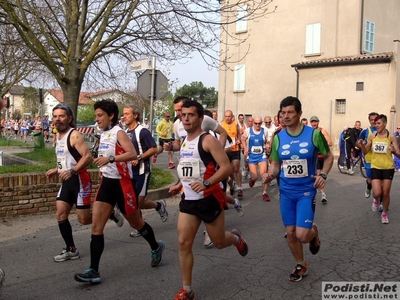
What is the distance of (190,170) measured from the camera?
13.5 ft

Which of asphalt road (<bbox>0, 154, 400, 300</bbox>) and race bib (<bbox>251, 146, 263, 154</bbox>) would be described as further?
race bib (<bbox>251, 146, 263, 154</bbox>)

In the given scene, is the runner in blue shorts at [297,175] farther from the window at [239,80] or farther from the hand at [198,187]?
the window at [239,80]

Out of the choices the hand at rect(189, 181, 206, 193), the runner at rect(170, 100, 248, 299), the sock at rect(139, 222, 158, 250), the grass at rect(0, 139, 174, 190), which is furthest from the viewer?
the grass at rect(0, 139, 174, 190)

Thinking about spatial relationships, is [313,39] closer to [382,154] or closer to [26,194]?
[382,154]

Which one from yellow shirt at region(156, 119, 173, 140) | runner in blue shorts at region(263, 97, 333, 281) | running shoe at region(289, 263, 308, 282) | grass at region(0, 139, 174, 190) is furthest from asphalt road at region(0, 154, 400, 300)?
yellow shirt at region(156, 119, 173, 140)

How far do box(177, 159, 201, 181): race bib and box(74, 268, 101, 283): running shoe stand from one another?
1345mm

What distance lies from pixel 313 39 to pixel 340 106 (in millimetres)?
4896

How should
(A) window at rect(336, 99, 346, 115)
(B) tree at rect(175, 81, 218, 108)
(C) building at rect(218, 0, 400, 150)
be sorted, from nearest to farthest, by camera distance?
(C) building at rect(218, 0, 400, 150) < (A) window at rect(336, 99, 346, 115) < (B) tree at rect(175, 81, 218, 108)

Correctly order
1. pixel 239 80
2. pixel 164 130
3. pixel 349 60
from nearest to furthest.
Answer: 1. pixel 164 130
2. pixel 349 60
3. pixel 239 80

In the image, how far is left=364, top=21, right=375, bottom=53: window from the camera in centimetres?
2700

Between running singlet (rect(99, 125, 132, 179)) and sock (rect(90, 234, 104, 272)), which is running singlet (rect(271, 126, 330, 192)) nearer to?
running singlet (rect(99, 125, 132, 179))

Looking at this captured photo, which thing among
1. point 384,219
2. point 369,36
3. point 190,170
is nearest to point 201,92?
point 369,36

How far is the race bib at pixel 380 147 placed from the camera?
750cm

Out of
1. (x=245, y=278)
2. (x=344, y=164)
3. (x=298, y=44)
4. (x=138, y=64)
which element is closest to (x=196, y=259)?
(x=245, y=278)
